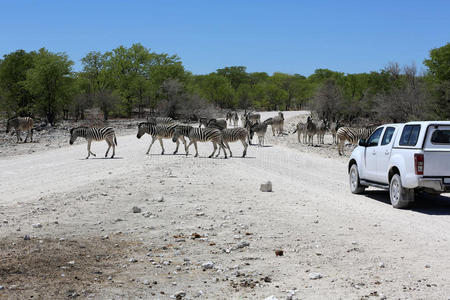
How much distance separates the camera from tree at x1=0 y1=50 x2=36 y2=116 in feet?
211

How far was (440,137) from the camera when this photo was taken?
10961mm

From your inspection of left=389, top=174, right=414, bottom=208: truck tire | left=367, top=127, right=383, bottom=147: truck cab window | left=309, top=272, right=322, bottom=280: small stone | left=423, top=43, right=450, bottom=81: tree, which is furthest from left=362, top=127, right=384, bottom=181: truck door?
left=423, top=43, right=450, bottom=81: tree

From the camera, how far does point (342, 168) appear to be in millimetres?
21562

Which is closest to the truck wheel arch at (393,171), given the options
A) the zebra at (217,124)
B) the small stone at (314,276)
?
the small stone at (314,276)

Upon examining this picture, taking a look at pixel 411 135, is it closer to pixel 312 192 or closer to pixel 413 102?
pixel 312 192

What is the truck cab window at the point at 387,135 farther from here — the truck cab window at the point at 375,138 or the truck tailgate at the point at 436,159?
the truck tailgate at the point at 436,159

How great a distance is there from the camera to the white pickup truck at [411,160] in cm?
1075

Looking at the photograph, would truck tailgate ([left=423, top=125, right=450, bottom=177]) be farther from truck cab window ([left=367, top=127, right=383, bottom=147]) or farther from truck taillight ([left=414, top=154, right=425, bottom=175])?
truck cab window ([left=367, top=127, right=383, bottom=147])

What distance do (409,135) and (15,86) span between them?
62443 mm

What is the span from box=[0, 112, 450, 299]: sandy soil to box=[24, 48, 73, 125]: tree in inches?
1934

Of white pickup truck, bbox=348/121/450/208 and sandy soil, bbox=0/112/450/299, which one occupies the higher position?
white pickup truck, bbox=348/121/450/208

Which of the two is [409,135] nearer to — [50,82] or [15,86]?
[50,82]

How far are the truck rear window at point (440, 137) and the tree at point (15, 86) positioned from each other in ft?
198

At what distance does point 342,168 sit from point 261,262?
1489 cm
